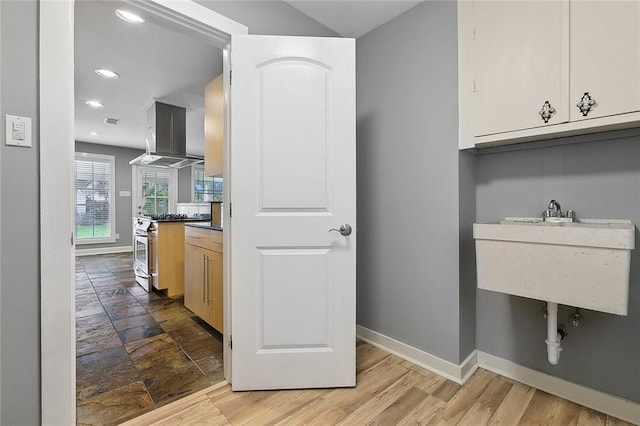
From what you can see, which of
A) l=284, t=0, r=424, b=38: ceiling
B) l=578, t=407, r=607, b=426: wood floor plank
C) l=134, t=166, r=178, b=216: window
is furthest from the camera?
l=134, t=166, r=178, b=216: window

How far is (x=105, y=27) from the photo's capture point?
6.98ft

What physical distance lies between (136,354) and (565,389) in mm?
2723

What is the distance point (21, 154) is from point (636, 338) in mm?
2798

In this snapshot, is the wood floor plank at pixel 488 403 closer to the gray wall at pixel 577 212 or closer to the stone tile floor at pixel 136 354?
the gray wall at pixel 577 212

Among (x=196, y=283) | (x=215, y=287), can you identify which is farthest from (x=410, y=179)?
(x=196, y=283)

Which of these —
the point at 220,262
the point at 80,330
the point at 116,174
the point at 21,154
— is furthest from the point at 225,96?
the point at 116,174

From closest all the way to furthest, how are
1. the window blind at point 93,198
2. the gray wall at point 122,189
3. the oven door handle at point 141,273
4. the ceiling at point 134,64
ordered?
the ceiling at point 134,64 < the oven door handle at point 141,273 < the window blind at point 93,198 < the gray wall at point 122,189

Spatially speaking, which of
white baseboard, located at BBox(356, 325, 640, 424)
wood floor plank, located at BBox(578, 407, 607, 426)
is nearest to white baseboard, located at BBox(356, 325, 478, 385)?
white baseboard, located at BBox(356, 325, 640, 424)

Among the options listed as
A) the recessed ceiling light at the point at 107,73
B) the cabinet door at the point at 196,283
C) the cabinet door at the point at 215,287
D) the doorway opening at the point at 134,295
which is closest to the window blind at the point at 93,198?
the doorway opening at the point at 134,295

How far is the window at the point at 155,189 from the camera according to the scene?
6877 mm

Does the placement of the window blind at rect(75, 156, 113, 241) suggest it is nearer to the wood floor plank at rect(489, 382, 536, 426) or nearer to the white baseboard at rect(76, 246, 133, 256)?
the white baseboard at rect(76, 246, 133, 256)

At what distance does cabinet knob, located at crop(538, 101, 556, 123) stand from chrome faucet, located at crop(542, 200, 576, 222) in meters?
0.47

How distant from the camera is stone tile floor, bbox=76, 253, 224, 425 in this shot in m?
1.59

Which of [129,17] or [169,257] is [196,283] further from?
[129,17]
